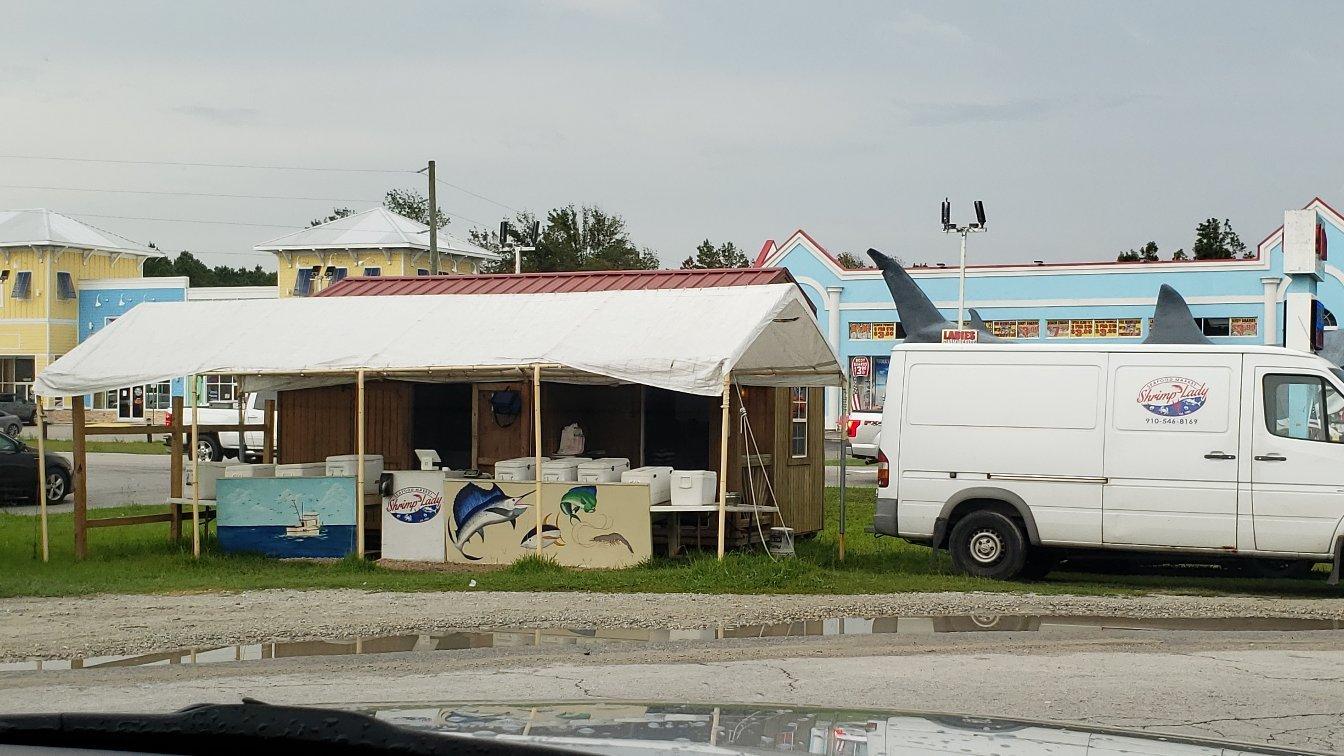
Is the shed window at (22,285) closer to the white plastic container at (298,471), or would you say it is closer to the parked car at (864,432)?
the parked car at (864,432)

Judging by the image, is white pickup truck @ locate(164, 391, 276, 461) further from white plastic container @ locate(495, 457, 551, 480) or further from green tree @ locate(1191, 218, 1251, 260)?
green tree @ locate(1191, 218, 1251, 260)

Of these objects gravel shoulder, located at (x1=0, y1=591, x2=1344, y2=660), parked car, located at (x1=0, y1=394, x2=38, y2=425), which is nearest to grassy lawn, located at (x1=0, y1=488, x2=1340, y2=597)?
gravel shoulder, located at (x1=0, y1=591, x2=1344, y2=660)

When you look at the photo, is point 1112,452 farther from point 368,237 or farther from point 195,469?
point 368,237

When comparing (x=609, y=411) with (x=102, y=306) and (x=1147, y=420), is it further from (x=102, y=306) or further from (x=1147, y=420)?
(x=102, y=306)

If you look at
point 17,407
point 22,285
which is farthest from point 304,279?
point 17,407

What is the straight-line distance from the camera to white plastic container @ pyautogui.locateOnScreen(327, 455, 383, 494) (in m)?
16.6

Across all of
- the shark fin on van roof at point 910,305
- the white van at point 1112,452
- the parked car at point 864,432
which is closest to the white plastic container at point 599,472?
the white van at point 1112,452

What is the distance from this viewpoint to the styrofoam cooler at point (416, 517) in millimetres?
16016

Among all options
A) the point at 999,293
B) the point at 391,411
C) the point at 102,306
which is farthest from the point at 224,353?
the point at 102,306

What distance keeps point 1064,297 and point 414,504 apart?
1430 inches

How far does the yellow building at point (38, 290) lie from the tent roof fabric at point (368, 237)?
885 centimetres

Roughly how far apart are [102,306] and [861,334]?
3600 cm

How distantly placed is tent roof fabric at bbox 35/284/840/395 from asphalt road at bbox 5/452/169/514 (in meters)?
8.87

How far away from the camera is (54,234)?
2581 inches
